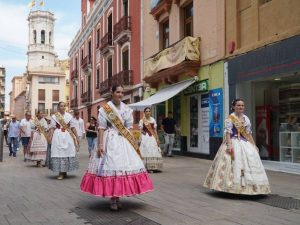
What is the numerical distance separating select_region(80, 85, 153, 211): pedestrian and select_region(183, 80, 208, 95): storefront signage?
31.0 feet

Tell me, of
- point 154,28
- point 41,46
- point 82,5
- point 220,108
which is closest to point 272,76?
point 220,108

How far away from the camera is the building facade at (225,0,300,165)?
11.4m

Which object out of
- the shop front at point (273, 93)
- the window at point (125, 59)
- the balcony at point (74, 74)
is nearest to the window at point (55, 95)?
the balcony at point (74, 74)

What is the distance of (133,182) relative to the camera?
6230 mm

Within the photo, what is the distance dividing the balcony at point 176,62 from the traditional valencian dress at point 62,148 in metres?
7.12

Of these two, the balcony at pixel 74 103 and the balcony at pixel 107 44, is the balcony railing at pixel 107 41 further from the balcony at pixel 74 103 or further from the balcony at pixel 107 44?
the balcony at pixel 74 103

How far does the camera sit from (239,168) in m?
7.30

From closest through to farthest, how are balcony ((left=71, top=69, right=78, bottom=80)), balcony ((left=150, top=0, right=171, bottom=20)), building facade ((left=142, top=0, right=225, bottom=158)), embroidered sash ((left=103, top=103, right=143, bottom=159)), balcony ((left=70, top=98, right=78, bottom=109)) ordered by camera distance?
embroidered sash ((left=103, top=103, right=143, bottom=159)) → building facade ((left=142, top=0, right=225, bottom=158)) → balcony ((left=150, top=0, right=171, bottom=20)) → balcony ((left=71, top=69, right=78, bottom=80)) → balcony ((left=70, top=98, right=78, bottom=109))

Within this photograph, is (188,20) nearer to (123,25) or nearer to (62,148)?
(123,25)

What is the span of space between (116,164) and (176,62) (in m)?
11.3

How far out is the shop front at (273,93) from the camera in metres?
11.4

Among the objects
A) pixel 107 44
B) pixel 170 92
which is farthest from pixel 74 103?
pixel 170 92

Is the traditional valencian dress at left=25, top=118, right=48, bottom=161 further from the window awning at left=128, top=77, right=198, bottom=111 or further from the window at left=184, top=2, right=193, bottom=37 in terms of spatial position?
the window at left=184, top=2, right=193, bottom=37

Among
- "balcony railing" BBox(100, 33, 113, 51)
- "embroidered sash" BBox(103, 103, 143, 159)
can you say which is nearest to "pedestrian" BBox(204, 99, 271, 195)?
"embroidered sash" BBox(103, 103, 143, 159)
